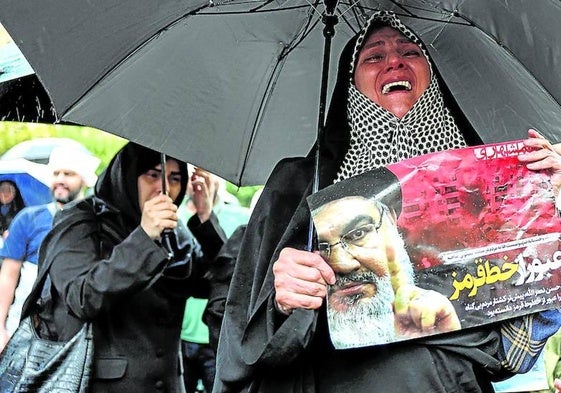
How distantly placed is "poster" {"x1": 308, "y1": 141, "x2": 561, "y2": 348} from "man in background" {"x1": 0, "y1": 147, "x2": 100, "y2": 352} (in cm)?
356

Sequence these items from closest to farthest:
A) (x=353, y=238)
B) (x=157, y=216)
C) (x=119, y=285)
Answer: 1. (x=353, y=238)
2. (x=119, y=285)
3. (x=157, y=216)

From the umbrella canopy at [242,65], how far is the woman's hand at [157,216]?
1077 mm

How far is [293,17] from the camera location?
379 centimetres

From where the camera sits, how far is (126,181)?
17.2ft

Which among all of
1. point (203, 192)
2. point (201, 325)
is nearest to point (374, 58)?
point (203, 192)

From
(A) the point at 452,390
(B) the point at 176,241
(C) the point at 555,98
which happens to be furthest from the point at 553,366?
(A) the point at 452,390

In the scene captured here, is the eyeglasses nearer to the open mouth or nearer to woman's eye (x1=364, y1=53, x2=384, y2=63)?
the open mouth

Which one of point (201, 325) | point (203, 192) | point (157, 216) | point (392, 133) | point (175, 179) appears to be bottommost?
point (201, 325)

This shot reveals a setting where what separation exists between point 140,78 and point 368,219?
1083 millimetres

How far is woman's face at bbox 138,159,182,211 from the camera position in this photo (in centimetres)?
535

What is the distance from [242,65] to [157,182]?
1.64m

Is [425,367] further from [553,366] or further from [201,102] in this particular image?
[553,366]

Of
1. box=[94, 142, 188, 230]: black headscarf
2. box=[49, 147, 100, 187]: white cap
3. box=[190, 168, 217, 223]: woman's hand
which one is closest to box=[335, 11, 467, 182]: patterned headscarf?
box=[94, 142, 188, 230]: black headscarf

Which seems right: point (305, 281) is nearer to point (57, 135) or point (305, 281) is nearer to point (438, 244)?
point (438, 244)
